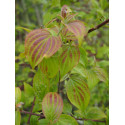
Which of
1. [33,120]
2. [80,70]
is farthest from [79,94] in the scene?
[33,120]

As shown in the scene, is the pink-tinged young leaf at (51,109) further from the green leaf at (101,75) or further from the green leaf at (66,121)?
the green leaf at (101,75)

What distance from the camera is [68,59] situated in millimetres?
398

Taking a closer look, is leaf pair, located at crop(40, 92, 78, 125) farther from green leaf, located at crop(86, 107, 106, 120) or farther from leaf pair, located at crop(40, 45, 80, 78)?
green leaf, located at crop(86, 107, 106, 120)

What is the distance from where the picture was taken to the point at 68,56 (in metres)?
0.40

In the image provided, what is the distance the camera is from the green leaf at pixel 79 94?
1.46 ft

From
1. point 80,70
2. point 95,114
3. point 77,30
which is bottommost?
point 95,114

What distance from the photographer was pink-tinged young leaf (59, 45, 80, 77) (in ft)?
1.28

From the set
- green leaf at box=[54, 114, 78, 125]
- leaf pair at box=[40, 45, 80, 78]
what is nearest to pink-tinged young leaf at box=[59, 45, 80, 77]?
leaf pair at box=[40, 45, 80, 78]

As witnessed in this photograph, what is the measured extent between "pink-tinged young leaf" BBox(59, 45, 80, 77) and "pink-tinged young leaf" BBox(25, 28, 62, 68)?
7 centimetres

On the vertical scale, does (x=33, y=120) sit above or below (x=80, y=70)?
below

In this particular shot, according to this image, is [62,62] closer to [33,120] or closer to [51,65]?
[51,65]

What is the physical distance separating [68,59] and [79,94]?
0.13 metres

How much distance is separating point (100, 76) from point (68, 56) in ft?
0.76

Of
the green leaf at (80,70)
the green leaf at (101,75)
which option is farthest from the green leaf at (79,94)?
the green leaf at (101,75)
